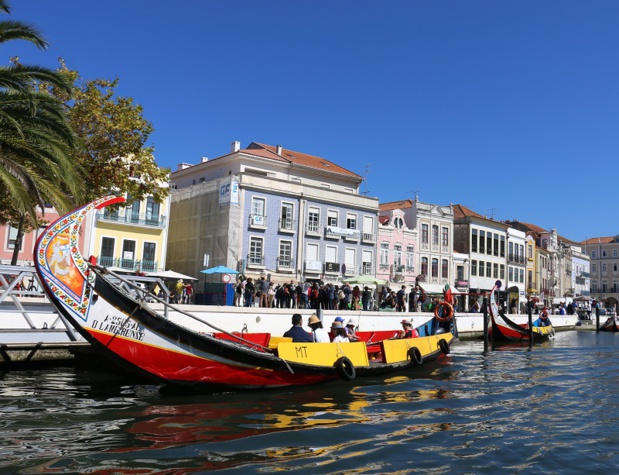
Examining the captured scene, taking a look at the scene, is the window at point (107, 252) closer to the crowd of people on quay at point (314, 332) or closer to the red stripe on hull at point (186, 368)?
the crowd of people on quay at point (314, 332)

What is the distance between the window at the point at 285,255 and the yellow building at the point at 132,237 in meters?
8.28

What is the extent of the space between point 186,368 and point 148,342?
2.97 feet

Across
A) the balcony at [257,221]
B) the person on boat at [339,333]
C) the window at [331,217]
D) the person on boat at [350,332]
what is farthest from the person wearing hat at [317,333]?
the window at [331,217]

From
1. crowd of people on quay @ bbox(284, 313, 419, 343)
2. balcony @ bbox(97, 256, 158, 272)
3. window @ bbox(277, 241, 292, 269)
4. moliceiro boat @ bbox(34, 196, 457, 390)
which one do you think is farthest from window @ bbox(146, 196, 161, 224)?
moliceiro boat @ bbox(34, 196, 457, 390)

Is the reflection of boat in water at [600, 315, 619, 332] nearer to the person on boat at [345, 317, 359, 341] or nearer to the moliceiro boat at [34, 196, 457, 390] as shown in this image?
the person on boat at [345, 317, 359, 341]

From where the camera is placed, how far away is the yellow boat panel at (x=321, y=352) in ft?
41.7

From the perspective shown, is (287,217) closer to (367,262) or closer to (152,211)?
(367,262)

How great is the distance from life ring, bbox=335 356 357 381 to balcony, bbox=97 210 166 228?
27.8m

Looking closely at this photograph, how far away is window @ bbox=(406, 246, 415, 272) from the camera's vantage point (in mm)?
53825

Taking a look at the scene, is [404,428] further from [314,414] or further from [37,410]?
[37,410]

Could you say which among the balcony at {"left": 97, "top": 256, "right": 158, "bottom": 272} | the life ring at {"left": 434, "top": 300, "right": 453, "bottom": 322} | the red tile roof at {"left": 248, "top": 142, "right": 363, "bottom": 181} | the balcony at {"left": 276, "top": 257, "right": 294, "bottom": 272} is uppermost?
the red tile roof at {"left": 248, "top": 142, "right": 363, "bottom": 181}

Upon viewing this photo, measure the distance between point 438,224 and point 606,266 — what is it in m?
64.0

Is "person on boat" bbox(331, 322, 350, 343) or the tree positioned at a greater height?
the tree

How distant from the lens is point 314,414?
35.0 ft
